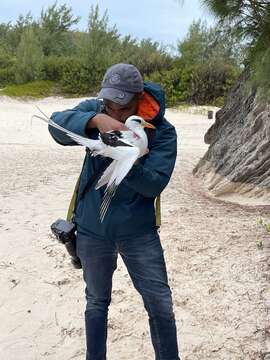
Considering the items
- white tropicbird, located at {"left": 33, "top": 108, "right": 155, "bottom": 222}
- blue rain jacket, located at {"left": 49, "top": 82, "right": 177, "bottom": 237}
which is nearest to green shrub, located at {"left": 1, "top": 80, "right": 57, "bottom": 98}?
blue rain jacket, located at {"left": 49, "top": 82, "right": 177, "bottom": 237}

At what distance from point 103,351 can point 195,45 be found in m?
27.7

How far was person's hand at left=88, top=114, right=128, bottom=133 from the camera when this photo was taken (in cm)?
212

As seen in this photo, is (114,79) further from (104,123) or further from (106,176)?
(106,176)

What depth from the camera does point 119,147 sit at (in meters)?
2.01

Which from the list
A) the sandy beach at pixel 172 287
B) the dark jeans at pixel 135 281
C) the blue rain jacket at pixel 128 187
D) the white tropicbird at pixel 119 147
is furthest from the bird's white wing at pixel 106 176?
the sandy beach at pixel 172 287

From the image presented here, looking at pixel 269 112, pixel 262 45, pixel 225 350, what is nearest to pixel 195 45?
pixel 269 112

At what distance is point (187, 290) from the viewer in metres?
3.51

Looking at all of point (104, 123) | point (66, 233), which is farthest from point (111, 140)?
point (66, 233)

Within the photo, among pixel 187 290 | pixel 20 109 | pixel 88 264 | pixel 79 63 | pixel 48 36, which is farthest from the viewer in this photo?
pixel 48 36

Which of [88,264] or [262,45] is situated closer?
[88,264]

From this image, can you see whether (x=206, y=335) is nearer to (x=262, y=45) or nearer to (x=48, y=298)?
(x=48, y=298)

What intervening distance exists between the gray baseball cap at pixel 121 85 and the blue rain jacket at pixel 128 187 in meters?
0.08

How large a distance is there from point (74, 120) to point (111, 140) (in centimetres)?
29

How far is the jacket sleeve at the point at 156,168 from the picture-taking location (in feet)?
6.92
